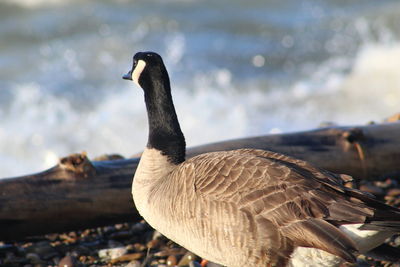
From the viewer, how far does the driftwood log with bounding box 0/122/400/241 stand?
588 centimetres

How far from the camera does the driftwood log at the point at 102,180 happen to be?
5883mm

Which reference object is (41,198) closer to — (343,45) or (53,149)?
(53,149)

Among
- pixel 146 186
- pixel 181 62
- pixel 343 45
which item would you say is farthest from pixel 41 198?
pixel 343 45

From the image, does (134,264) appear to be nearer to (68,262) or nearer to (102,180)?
(68,262)

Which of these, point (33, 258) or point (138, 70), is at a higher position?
point (138, 70)

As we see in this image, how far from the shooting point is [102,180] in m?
6.12

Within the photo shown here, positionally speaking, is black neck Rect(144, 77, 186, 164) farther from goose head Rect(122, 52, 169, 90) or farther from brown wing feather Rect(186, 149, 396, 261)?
brown wing feather Rect(186, 149, 396, 261)

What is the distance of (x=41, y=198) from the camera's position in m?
5.91

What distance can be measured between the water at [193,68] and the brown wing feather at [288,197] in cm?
682

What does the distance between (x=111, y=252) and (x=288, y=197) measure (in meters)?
2.25

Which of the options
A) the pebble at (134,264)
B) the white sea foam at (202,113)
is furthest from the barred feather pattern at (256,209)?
the white sea foam at (202,113)

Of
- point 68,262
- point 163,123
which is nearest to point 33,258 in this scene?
point 68,262

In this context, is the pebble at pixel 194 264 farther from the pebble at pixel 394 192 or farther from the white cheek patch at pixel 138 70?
the pebble at pixel 394 192

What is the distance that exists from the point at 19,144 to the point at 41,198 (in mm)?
6194
